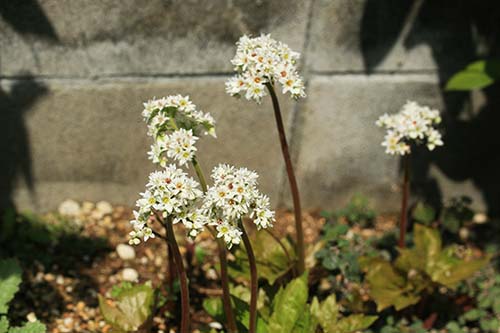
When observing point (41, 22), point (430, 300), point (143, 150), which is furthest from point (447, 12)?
point (41, 22)

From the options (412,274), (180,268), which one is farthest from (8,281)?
(412,274)

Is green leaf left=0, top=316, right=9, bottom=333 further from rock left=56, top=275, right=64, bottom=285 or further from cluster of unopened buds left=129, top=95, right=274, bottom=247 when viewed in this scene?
cluster of unopened buds left=129, top=95, right=274, bottom=247

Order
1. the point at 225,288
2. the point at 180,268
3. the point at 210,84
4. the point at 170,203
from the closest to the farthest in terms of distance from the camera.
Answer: the point at 170,203, the point at 180,268, the point at 225,288, the point at 210,84

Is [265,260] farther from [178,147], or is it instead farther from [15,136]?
[15,136]

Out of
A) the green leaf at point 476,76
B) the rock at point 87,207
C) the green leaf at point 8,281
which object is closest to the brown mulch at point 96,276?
the rock at point 87,207

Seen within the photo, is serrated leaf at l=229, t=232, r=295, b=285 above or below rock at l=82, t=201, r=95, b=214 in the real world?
below

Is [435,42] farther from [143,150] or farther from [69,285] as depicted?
[69,285]

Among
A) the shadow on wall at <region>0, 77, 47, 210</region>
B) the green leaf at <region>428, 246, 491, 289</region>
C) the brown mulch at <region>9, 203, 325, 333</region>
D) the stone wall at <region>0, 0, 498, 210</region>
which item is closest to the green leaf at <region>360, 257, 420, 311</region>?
the green leaf at <region>428, 246, 491, 289</region>
